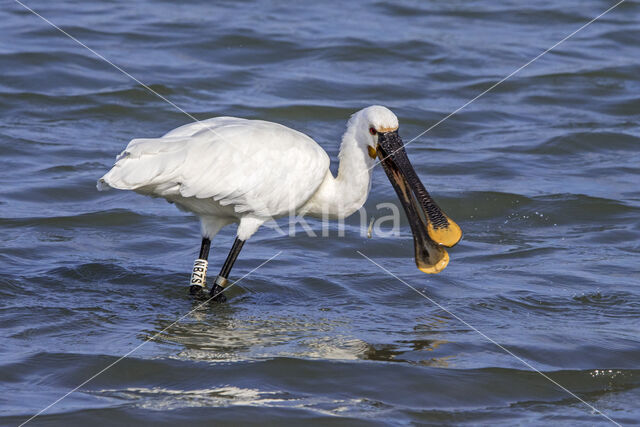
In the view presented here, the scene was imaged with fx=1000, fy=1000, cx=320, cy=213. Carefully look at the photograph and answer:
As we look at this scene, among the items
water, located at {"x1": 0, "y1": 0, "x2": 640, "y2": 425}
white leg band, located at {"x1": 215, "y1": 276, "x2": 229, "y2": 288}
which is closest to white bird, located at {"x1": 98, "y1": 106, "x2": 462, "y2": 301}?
white leg band, located at {"x1": 215, "y1": 276, "x2": 229, "y2": 288}

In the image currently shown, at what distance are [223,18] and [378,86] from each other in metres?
4.39

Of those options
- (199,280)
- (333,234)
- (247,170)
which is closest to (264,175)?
(247,170)

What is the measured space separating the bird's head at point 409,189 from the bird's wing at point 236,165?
471 mm

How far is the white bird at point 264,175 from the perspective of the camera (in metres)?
7.75

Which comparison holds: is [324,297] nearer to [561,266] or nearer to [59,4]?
[561,266]

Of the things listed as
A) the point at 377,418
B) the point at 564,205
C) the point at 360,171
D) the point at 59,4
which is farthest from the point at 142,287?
the point at 59,4

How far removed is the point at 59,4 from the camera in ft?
64.5

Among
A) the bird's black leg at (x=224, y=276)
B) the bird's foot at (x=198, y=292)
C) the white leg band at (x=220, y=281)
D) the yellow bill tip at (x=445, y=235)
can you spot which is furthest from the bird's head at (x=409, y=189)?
the bird's foot at (x=198, y=292)

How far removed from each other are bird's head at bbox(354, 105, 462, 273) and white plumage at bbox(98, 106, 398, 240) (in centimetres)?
2

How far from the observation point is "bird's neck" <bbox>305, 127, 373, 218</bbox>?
816 cm

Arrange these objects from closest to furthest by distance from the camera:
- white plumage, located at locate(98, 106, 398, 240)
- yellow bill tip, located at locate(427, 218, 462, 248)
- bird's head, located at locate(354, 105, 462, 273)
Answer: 1. white plumage, located at locate(98, 106, 398, 240)
2. bird's head, located at locate(354, 105, 462, 273)
3. yellow bill tip, located at locate(427, 218, 462, 248)

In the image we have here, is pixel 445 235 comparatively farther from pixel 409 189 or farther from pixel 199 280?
pixel 199 280

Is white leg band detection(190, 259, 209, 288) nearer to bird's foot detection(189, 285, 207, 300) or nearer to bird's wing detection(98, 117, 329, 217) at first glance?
bird's foot detection(189, 285, 207, 300)

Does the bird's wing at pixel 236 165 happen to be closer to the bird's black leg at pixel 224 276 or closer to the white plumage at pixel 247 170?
the white plumage at pixel 247 170
